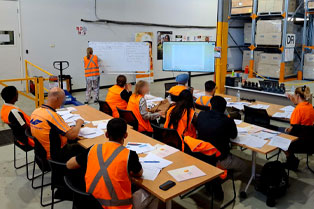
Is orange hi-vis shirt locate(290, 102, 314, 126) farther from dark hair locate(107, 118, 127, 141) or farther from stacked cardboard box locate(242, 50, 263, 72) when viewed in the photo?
stacked cardboard box locate(242, 50, 263, 72)

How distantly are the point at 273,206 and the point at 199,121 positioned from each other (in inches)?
47.6

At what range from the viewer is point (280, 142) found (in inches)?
125

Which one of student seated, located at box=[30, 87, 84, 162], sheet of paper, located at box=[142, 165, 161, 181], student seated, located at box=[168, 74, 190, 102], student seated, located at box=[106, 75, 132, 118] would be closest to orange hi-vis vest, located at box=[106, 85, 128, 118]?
student seated, located at box=[106, 75, 132, 118]

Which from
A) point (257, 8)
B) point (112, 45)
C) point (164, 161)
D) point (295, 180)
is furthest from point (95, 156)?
point (257, 8)

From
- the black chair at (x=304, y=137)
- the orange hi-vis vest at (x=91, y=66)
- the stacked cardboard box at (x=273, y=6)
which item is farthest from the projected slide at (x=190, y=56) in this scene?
the stacked cardboard box at (x=273, y=6)

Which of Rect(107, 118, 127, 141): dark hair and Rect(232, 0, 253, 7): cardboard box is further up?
Rect(232, 0, 253, 7): cardboard box

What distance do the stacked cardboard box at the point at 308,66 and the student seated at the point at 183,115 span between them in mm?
7928

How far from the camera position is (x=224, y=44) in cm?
691

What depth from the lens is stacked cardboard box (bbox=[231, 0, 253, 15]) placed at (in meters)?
9.91

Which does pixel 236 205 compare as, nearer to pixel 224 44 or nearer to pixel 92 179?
pixel 92 179

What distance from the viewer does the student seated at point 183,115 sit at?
134 inches

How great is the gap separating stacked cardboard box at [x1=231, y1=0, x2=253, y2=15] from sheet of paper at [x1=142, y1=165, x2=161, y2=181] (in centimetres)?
875

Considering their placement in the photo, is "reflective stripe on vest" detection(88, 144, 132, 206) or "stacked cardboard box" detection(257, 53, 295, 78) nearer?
"reflective stripe on vest" detection(88, 144, 132, 206)

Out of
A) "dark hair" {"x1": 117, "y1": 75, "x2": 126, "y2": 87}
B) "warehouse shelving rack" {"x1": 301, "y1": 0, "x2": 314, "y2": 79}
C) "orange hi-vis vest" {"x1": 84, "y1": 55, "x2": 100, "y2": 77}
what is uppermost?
"warehouse shelving rack" {"x1": 301, "y1": 0, "x2": 314, "y2": 79}
